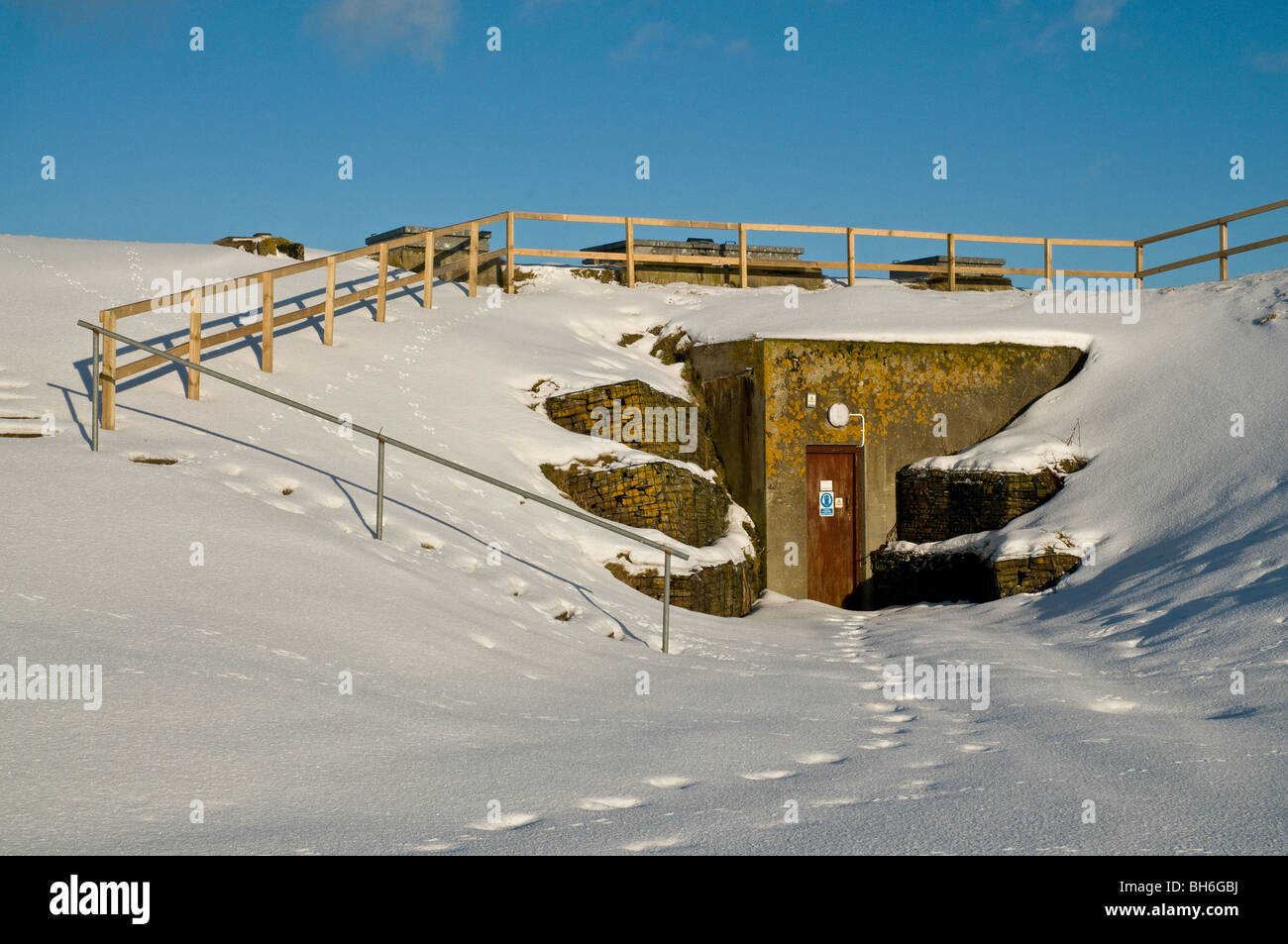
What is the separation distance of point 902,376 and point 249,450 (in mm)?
10428

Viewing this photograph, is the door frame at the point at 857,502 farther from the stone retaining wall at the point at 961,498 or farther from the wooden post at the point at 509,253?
the wooden post at the point at 509,253

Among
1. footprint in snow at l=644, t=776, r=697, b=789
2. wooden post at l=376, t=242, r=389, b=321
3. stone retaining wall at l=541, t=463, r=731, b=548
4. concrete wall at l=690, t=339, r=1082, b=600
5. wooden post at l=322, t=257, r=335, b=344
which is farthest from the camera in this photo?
concrete wall at l=690, t=339, r=1082, b=600

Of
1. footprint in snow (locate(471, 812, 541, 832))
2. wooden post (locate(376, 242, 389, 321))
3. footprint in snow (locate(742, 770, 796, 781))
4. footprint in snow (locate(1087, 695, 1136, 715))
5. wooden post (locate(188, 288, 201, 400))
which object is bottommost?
footprint in snow (locate(1087, 695, 1136, 715))

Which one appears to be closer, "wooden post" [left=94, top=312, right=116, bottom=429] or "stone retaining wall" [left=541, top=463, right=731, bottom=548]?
"wooden post" [left=94, top=312, right=116, bottom=429]

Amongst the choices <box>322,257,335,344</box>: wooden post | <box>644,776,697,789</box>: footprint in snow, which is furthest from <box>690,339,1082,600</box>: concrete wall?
<box>644,776,697,789</box>: footprint in snow

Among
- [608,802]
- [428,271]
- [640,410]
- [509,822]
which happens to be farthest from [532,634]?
[428,271]

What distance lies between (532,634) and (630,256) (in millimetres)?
13263

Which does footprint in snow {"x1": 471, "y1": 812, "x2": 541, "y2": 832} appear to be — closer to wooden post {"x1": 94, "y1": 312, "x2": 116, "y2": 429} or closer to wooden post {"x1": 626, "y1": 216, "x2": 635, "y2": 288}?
wooden post {"x1": 94, "y1": 312, "x2": 116, "y2": 429}

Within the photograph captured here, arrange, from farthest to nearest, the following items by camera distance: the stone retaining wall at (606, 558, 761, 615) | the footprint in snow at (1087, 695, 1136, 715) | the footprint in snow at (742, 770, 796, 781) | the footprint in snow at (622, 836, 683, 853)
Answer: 1. the stone retaining wall at (606, 558, 761, 615)
2. the footprint in snow at (1087, 695, 1136, 715)
3. the footprint in snow at (742, 770, 796, 781)
4. the footprint in snow at (622, 836, 683, 853)

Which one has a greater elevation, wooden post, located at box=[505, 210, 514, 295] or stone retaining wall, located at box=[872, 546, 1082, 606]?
wooden post, located at box=[505, 210, 514, 295]

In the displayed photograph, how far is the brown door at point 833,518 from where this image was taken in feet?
56.3

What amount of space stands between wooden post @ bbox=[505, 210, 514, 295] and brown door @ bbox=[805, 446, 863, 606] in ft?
22.8

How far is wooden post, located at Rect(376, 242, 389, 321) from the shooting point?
1641 cm

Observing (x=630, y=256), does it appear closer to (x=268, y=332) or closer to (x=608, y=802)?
(x=268, y=332)
